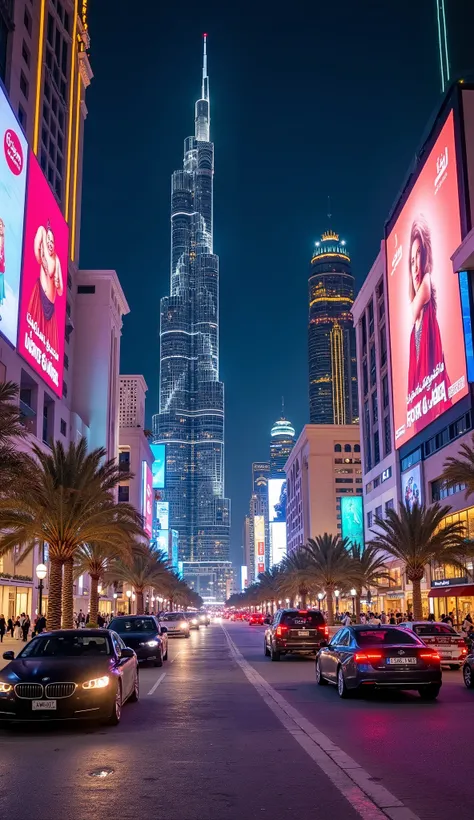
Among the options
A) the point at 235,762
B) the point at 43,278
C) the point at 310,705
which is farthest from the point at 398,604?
the point at 235,762

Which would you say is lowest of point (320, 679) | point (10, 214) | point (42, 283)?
point (320, 679)

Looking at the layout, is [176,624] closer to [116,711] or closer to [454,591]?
[454,591]

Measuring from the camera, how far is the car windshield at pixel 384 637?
15.5 m

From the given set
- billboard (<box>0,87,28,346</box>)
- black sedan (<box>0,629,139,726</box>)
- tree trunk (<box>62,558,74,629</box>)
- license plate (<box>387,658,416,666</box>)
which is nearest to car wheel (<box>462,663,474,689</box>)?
license plate (<box>387,658,416,666</box>)

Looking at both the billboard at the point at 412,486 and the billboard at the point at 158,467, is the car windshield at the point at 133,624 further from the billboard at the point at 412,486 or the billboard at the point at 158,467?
the billboard at the point at 158,467

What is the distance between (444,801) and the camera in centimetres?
Result: 718

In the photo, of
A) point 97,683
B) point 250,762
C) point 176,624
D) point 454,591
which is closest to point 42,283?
point 176,624

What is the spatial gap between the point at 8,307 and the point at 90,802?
152 ft

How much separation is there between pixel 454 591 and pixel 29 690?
152ft

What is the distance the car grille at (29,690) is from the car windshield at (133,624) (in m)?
14.7

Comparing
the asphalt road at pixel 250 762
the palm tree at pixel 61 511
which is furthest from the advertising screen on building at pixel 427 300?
the asphalt road at pixel 250 762

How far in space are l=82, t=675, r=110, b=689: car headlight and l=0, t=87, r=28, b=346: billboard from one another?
40.4 metres

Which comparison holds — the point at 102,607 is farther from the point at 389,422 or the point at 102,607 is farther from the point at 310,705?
the point at 310,705

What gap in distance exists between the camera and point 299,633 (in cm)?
2828
